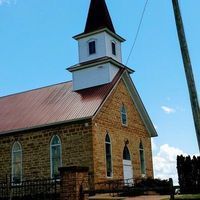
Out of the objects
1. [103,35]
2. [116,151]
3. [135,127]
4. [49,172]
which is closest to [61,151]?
[49,172]

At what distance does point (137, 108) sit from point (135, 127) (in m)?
1.63

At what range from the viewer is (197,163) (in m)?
22.3

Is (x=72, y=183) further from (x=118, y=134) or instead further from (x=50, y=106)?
(x=50, y=106)

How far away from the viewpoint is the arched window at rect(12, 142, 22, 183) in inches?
1065

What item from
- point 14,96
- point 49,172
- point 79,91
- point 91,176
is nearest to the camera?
point 91,176

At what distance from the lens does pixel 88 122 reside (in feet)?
81.0

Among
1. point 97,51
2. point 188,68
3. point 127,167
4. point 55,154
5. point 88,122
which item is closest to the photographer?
point 188,68

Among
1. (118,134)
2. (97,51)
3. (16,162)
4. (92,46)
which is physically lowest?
(16,162)

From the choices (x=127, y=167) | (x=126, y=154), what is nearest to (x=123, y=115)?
(x=126, y=154)

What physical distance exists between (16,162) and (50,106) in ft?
13.6

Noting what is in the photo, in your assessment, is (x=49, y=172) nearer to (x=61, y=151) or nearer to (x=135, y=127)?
(x=61, y=151)

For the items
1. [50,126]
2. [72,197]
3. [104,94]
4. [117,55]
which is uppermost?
[117,55]

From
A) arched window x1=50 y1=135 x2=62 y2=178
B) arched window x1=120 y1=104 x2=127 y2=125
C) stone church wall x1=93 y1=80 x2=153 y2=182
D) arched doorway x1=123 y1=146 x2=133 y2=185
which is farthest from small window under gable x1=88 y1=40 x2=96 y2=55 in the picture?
arched window x1=50 y1=135 x2=62 y2=178

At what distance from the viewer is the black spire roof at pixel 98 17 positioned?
30.8m
